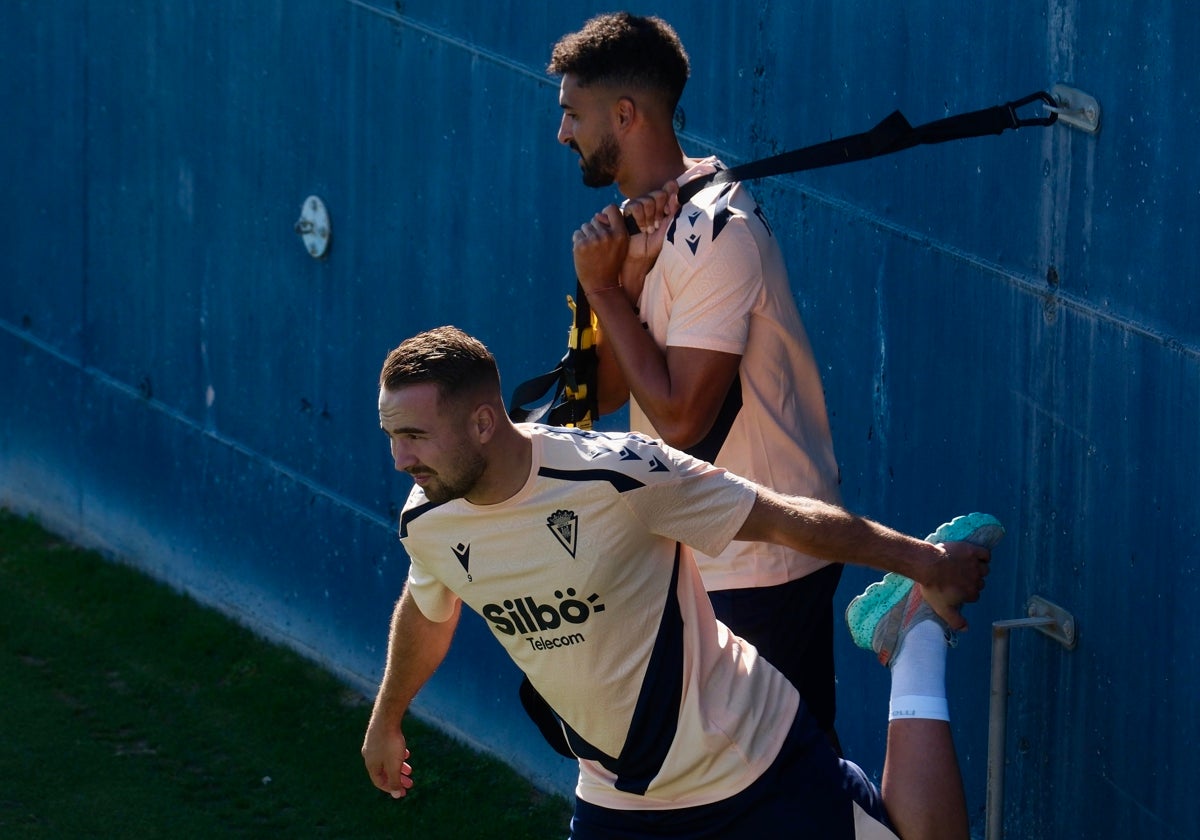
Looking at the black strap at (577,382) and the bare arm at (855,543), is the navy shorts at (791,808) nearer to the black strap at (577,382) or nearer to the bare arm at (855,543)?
the bare arm at (855,543)

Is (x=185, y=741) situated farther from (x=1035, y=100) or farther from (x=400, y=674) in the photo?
(x=1035, y=100)

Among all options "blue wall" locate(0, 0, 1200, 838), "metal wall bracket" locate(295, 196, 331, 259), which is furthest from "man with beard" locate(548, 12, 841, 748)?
"metal wall bracket" locate(295, 196, 331, 259)

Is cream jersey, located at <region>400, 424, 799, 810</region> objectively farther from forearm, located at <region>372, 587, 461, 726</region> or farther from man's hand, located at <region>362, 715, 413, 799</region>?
man's hand, located at <region>362, 715, 413, 799</region>

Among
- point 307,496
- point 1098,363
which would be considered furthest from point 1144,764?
point 307,496

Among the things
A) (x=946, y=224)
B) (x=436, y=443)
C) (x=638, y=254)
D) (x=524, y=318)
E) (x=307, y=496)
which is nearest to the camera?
(x=436, y=443)

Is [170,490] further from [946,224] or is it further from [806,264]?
[946,224]

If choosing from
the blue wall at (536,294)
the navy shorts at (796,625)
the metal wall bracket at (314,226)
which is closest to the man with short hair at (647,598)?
the navy shorts at (796,625)

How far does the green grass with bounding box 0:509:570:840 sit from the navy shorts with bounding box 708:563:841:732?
177cm

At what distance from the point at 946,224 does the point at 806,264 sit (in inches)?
24.6

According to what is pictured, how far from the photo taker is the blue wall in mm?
4152

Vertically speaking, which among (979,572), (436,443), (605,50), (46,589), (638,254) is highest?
(605,50)

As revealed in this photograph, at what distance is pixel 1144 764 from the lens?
416cm

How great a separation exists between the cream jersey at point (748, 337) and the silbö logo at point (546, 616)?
60 centimetres

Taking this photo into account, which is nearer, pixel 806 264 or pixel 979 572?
pixel 979 572
